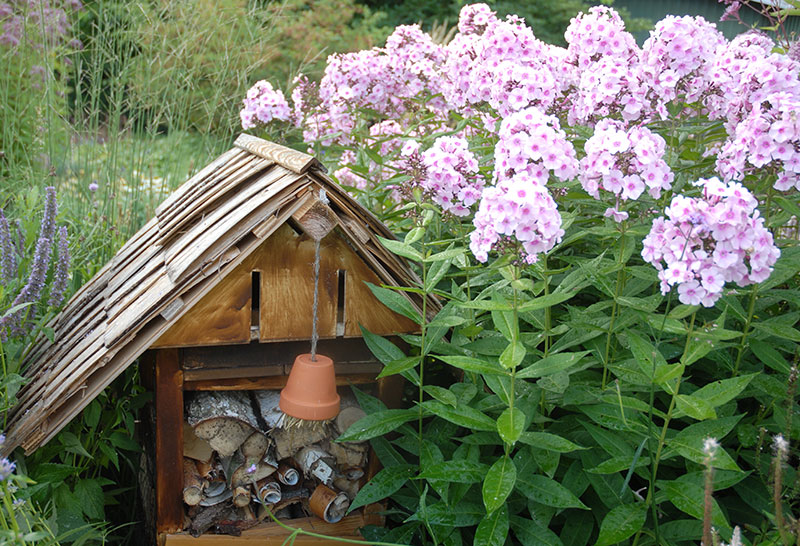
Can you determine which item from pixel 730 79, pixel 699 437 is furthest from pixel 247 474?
pixel 730 79

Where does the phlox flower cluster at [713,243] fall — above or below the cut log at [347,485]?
above

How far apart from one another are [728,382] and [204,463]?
1.56 m

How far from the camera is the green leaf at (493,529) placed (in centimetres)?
193

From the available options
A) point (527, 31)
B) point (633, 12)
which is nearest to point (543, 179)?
point (527, 31)

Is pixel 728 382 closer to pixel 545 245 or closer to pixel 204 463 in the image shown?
pixel 545 245

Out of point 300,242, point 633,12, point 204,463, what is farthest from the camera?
point 633,12

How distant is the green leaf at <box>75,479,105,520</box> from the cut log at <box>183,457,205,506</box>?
11.0 inches

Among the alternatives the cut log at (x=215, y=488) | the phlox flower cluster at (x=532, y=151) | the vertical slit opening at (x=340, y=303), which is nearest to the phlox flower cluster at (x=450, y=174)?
the phlox flower cluster at (x=532, y=151)

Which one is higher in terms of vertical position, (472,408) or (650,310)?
(650,310)

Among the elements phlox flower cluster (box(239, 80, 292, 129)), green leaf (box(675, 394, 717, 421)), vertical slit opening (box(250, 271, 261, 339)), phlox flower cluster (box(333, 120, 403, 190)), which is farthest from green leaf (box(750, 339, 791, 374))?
phlox flower cluster (box(239, 80, 292, 129))

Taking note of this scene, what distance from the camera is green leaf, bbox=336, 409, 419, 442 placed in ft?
6.99

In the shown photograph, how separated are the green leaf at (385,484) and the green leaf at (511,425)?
461 millimetres

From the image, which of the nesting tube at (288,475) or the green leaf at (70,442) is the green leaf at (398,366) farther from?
the green leaf at (70,442)

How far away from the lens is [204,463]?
2.43 metres
